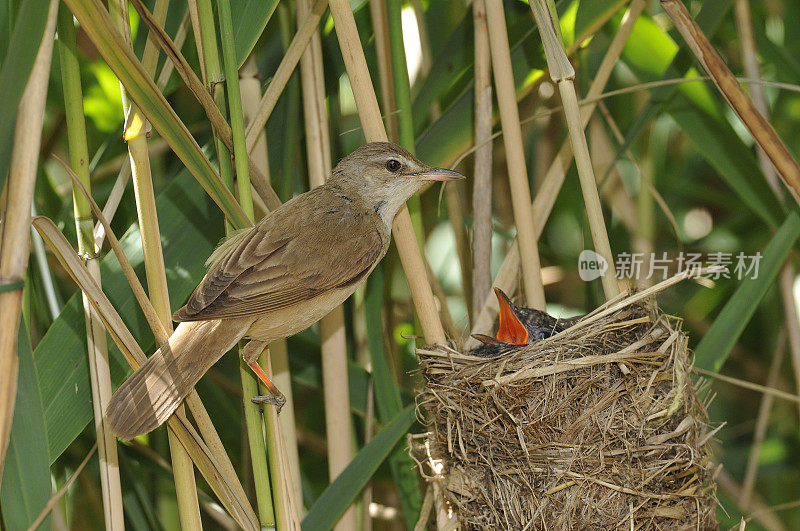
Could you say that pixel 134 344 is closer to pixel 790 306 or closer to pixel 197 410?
pixel 197 410

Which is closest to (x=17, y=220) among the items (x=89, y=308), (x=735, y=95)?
(x=89, y=308)

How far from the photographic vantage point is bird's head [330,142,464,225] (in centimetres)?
209

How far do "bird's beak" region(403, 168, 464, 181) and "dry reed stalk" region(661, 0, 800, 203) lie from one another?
72 cm

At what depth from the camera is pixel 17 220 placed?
1.35m

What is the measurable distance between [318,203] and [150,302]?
55cm

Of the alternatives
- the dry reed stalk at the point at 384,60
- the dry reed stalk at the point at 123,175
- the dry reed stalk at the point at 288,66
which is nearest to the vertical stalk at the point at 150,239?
the dry reed stalk at the point at 123,175

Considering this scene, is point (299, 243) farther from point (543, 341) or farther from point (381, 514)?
point (381, 514)

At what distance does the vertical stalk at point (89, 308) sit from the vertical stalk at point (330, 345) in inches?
25.0

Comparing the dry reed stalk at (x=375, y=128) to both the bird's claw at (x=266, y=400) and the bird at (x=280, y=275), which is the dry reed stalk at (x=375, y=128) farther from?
the bird's claw at (x=266, y=400)

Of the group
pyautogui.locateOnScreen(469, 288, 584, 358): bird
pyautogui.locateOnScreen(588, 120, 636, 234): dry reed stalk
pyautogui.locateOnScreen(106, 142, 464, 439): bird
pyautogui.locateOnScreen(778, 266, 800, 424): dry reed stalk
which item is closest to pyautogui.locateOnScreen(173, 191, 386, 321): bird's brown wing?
pyautogui.locateOnScreen(106, 142, 464, 439): bird

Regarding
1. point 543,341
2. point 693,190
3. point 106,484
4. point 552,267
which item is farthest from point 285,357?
point 693,190

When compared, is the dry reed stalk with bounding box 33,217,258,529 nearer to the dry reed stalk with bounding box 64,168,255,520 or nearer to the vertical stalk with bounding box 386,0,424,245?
the dry reed stalk with bounding box 64,168,255,520

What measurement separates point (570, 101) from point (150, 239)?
3.84ft

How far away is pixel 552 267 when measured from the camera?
3.22m
